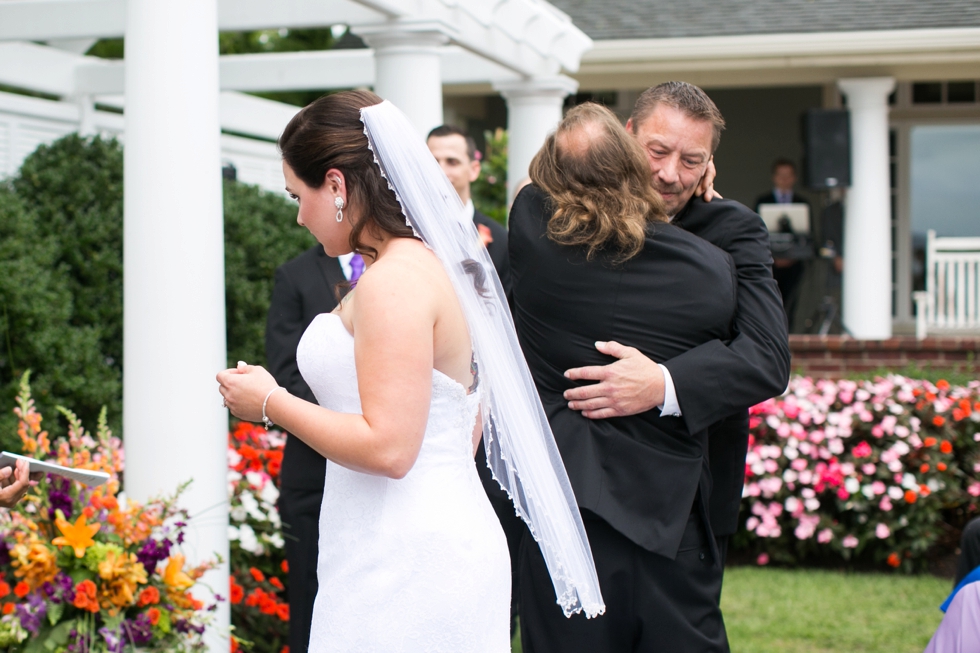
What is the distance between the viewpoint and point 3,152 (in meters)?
6.61

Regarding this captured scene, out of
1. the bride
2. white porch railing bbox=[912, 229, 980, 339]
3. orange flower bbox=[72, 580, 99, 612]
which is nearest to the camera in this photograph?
the bride

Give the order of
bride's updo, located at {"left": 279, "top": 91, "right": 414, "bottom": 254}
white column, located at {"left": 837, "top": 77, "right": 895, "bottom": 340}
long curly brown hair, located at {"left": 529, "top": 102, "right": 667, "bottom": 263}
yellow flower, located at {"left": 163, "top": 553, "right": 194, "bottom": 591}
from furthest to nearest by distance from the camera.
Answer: white column, located at {"left": 837, "top": 77, "right": 895, "bottom": 340} → yellow flower, located at {"left": 163, "top": 553, "right": 194, "bottom": 591} → long curly brown hair, located at {"left": 529, "top": 102, "right": 667, "bottom": 263} → bride's updo, located at {"left": 279, "top": 91, "right": 414, "bottom": 254}

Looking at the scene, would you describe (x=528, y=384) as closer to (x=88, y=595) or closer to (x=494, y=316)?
(x=494, y=316)

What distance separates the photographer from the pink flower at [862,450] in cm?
650

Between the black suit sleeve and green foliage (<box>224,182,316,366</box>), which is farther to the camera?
green foliage (<box>224,182,316,366</box>)

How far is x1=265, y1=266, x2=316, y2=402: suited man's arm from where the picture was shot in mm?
3928

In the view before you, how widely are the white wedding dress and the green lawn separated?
3068mm

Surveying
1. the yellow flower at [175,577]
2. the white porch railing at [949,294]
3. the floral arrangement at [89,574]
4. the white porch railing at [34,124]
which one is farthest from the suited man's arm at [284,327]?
the white porch railing at [949,294]

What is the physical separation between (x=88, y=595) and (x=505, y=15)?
16.0 ft

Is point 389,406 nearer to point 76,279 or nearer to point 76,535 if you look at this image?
point 76,535

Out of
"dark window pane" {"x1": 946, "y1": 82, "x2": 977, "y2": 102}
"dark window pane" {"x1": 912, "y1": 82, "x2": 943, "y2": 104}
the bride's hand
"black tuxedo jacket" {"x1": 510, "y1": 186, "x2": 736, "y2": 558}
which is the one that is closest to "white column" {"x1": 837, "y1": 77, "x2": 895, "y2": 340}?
"dark window pane" {"x1": 912, "y1": 82, "x2": 943, "y2": 104}

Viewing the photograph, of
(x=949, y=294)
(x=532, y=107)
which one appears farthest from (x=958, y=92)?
(x=532, y=107)

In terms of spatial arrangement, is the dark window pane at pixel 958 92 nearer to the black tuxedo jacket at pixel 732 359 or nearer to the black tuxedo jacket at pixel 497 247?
the black tuxedo jacket at pixel 497 247

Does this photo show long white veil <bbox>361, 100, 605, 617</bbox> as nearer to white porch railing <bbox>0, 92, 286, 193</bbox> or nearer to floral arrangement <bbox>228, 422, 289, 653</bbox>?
floral arrangement <bbox>228, 422, 289, 653</bbox>
